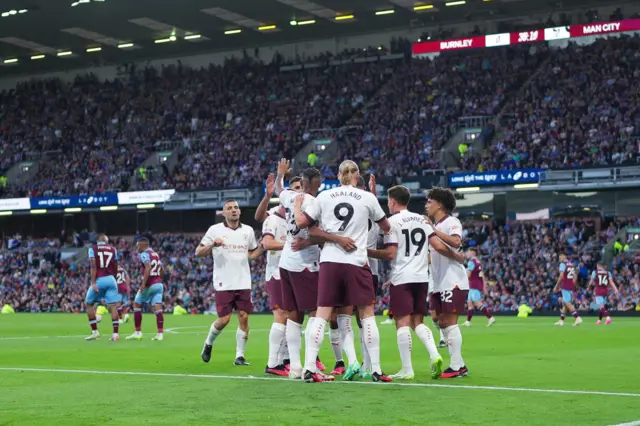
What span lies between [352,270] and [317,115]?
49.3 metres

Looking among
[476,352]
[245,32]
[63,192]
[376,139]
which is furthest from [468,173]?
[476,352]

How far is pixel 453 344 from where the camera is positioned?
13414 mm

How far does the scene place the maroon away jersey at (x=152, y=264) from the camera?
2516 centimetres

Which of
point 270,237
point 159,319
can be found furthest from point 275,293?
point 159,319

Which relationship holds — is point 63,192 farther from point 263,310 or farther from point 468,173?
point 468,173

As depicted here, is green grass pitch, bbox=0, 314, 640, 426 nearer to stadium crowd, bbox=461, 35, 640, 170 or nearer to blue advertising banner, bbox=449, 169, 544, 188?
blue advertising banner, bbox=449, 169, 544, 188

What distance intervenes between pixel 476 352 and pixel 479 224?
34.2m

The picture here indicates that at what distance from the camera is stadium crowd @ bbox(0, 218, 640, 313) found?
146 ft

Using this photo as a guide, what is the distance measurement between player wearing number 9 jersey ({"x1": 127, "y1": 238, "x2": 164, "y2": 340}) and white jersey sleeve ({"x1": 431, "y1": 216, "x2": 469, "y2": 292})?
40.4 feet

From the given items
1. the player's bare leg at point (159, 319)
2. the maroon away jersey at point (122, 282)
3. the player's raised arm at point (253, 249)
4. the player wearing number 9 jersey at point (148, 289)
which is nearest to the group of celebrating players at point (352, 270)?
the player's raised arm at point (253, 249)

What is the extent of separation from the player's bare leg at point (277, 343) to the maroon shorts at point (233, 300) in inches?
102

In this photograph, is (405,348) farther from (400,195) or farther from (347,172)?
(347,172)

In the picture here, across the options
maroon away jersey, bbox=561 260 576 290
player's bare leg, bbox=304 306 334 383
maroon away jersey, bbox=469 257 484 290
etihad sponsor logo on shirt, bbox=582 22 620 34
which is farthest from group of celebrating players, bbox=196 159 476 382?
etihad sponsor logo on shirt, bbox=582 22 620 34

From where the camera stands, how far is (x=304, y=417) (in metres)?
9.20
